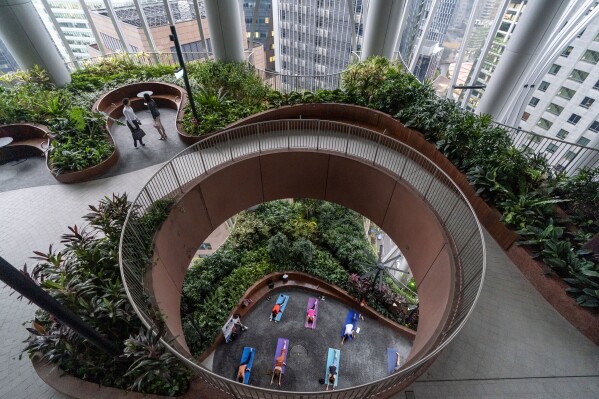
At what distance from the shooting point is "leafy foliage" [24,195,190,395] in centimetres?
446

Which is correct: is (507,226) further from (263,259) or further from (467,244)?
(263,259)

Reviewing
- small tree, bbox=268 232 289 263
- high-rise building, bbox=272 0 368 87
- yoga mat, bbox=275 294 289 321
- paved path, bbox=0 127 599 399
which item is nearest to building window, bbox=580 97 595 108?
high-rise building, bbox=272 0 368 87

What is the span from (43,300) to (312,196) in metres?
8.50

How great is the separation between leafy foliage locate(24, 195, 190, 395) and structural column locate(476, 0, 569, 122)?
44.5 feet

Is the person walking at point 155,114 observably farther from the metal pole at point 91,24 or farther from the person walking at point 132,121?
the metal pole at point 91,24

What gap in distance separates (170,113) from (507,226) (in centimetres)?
1329

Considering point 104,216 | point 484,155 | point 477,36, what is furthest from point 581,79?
point 104,216

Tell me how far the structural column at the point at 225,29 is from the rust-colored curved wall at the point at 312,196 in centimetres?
662

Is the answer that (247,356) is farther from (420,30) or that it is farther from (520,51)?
(420,30)

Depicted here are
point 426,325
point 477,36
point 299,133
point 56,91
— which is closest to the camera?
point 426,325

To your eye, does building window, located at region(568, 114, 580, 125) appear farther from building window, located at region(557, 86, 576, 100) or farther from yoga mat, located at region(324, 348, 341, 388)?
yoga mat, located at region(324, 348, 341, 388)

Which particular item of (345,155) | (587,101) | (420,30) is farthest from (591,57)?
(345,155)

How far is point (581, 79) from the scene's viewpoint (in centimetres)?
2589

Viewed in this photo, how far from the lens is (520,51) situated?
9.63 meters
